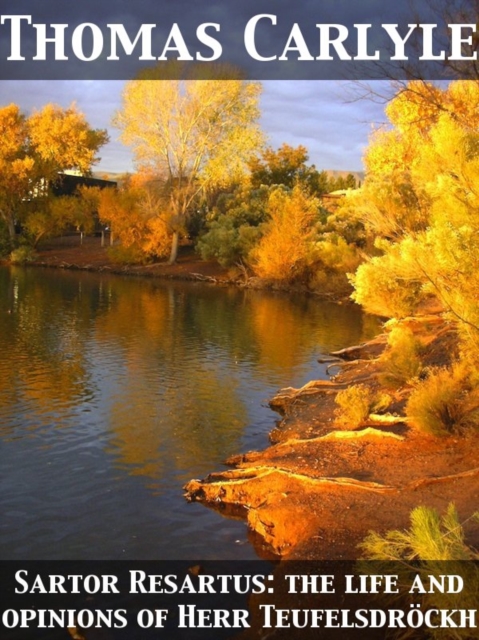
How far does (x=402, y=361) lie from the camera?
704 inches

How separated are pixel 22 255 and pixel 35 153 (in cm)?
973

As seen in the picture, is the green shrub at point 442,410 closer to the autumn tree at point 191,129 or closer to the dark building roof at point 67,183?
the autumn tree at point 191,129

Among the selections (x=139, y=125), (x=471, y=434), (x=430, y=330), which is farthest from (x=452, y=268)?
(x=139, y=125)

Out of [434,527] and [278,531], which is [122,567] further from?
[434,527]

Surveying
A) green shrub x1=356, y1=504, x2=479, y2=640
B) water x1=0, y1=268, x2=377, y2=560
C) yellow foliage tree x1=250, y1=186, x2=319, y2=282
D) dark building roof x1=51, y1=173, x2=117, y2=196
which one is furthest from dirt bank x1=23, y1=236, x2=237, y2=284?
green shrub x1=356, y1=504, x2=479, y2=640

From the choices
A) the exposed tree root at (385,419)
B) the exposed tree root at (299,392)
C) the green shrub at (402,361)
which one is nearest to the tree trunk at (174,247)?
the green shrub at (402,361)

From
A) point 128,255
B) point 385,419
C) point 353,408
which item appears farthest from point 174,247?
point 385,419

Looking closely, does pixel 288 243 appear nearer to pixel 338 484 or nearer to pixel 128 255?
pixel 128 255

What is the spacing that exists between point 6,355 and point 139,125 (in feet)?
110

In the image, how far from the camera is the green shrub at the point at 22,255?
58594 mm

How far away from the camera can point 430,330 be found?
22.9m

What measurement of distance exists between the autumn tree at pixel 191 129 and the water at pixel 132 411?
67.3 feet

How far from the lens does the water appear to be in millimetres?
10672

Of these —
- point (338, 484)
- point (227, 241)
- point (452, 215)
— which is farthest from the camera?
point (227, 241)
